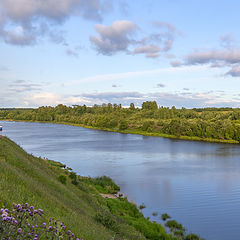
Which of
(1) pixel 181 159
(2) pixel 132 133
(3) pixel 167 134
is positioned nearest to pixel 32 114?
(2) pixel 132 133

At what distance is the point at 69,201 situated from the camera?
509 inches

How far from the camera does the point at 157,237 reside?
55.4ft

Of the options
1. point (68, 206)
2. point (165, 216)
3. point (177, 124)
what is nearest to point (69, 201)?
point (68, 206)

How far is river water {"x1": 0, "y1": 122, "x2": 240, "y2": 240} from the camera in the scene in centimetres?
2216

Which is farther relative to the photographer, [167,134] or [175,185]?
[167,134]

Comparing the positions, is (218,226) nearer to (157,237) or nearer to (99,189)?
(157,237)

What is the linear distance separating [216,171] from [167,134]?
51265 mm

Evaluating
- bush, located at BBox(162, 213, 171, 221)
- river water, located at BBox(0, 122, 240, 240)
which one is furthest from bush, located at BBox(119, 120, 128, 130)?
bush, located at BBox(162, 213, 171, 221)

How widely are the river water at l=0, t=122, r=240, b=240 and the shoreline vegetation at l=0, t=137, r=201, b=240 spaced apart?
7.97 ft

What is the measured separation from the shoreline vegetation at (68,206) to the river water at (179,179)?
2.43 m

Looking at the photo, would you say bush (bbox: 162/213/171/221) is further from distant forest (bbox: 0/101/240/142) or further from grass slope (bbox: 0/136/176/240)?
distant forest (bbox: 0/101/240/142)

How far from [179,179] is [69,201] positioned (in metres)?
24.7

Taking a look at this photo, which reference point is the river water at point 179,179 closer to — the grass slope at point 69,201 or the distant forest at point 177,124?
the grass slope at point 69,201

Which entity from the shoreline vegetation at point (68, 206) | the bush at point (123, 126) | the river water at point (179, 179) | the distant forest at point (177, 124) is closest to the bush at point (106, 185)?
the shoreline vegetation at point (68, 206)
